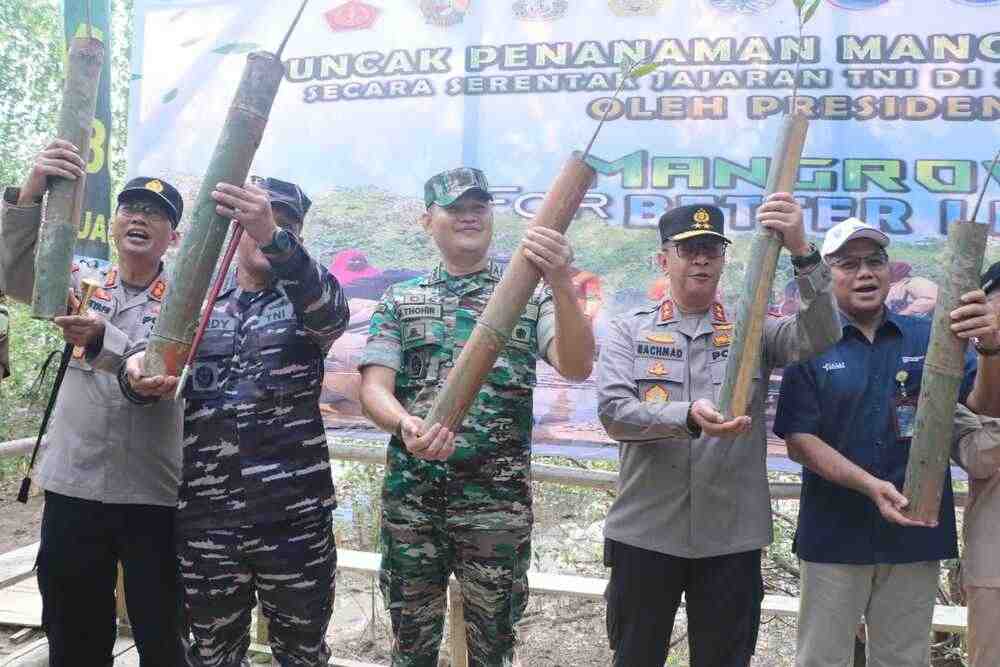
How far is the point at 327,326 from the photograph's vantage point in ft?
7.11

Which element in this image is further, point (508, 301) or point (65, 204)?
point (65, 204)

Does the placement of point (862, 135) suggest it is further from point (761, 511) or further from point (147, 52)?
point (147, 52)

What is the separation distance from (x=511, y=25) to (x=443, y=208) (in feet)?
5.47

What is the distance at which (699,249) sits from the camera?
242 cm

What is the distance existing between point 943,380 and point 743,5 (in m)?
2.02

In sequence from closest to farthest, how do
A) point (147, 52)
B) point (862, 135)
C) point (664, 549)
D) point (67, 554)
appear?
point (664, 549), point (67, 554), point (862, 135), point (147, 52)

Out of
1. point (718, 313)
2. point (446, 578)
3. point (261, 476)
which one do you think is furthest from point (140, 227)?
point (718, 313)

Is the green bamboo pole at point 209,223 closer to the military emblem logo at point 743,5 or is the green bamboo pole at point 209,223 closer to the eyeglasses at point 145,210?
the eyeglasses at point 145,210

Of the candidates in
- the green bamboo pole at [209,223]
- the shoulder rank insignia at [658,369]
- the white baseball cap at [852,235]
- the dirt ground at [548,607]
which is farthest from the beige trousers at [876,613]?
the green bamboo pole at [209,223]

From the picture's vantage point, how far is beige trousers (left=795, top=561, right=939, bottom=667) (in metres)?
2.36

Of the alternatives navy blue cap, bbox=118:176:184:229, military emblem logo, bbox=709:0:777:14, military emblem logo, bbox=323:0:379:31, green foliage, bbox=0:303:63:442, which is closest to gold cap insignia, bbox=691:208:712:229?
military emblem logo, bbox=709:0:777:14

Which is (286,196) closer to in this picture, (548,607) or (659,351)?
(659,351)

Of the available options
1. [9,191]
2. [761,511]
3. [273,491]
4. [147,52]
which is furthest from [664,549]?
[147,52]

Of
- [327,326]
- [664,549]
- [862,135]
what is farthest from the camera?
[862,135]
